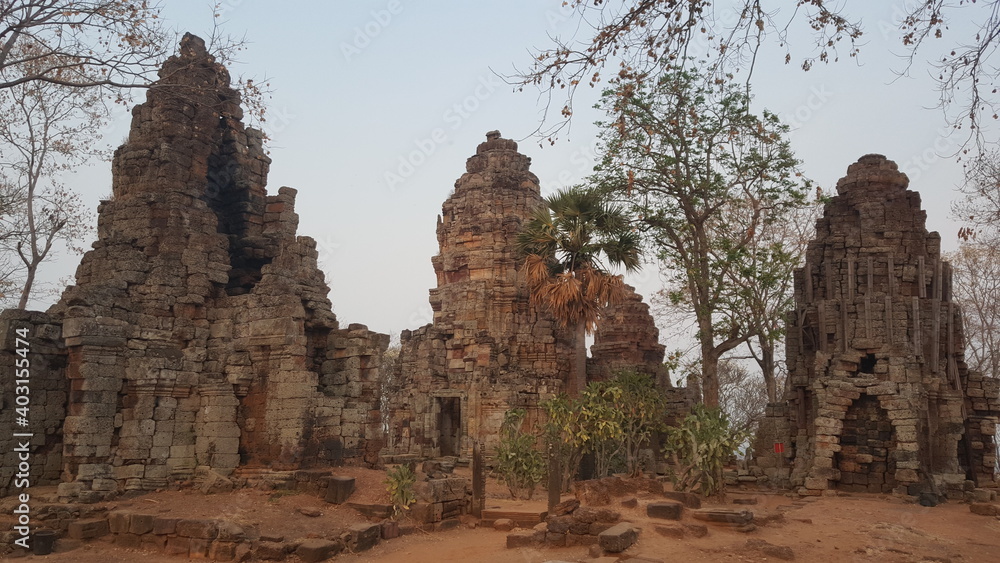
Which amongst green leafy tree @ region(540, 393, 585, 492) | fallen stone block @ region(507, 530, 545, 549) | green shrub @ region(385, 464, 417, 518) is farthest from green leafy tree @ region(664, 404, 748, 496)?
green shrub @ region(385, 464, 417, 518)

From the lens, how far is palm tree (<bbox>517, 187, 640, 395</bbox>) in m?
19.8

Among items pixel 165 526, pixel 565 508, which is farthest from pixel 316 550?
pixel 565 508

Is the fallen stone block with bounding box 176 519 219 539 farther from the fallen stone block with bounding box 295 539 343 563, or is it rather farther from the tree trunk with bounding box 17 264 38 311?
the tree trunk with bounding box 17 264 38 311

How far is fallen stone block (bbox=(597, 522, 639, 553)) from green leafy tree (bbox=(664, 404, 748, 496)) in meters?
4.37

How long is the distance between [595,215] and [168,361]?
11481mm

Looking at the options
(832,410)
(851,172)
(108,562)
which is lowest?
(108,562)

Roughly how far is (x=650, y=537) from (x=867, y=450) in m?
10.1

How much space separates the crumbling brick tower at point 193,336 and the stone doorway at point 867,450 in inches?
459

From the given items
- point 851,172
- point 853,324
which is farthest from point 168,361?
point 851,172

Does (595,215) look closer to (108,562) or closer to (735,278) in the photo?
(735,278)

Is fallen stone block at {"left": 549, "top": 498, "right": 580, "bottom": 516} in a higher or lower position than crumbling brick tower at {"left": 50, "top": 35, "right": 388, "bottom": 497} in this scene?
lower

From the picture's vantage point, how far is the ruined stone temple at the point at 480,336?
23.1 metres

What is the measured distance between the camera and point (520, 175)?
25688 mm
